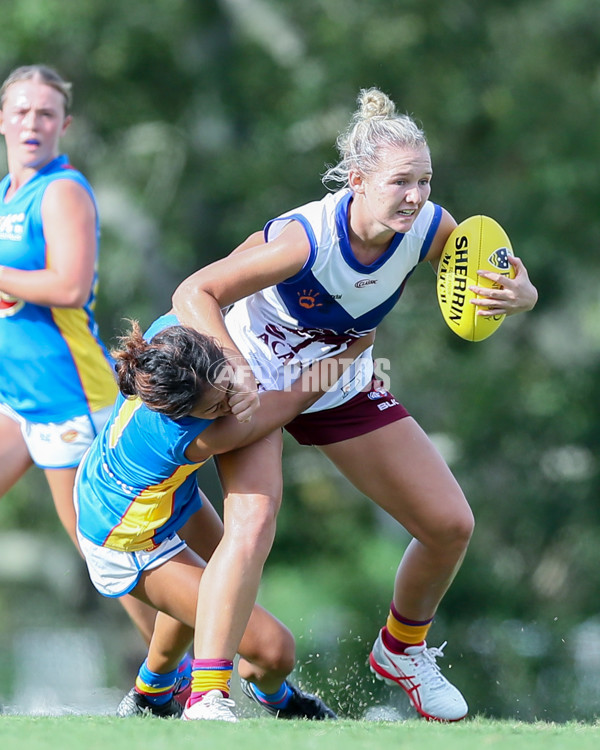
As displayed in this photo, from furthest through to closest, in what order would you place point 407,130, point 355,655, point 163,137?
point 163,137, point 355,655, point 407,130

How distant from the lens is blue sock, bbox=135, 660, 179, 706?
431cm

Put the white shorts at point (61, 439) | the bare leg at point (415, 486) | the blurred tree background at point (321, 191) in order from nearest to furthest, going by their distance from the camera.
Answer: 1. the bare leg at point (415, 486)
2. the white shorts at point (61, 439)
3. the blurred tree background at point (321, 191)

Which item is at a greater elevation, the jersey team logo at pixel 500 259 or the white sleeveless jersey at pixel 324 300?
the jersey team logo at pixel 500 259

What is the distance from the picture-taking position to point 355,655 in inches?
250

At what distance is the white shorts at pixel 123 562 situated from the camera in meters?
3.89

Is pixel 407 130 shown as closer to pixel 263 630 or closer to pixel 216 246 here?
pixel 263 630

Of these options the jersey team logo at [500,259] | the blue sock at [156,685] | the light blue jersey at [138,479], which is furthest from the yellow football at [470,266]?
the blue sock at [156,685]

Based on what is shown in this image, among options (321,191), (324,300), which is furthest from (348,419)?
(321,191)

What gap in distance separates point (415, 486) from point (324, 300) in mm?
714

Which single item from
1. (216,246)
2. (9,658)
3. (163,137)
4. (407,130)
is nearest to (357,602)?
(9,658)

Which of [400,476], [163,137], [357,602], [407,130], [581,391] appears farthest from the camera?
[163,137]

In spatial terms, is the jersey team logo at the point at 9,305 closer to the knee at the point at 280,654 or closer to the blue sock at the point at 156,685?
the blue sock at the point at 156,685

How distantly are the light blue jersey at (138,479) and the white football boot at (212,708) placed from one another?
1.86 ft

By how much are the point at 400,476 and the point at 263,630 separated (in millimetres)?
690
